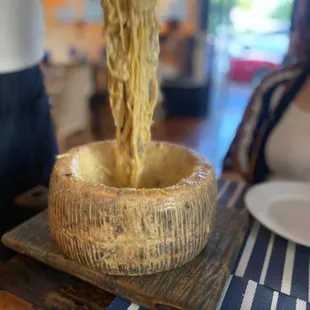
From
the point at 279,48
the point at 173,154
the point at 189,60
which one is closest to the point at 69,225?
the point at 173,154

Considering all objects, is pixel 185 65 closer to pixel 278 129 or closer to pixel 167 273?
pixel 278 129

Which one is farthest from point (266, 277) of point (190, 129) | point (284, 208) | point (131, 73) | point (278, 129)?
point (190, 129)

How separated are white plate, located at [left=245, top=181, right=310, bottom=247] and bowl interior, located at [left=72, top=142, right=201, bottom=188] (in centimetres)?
14

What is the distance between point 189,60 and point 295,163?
2.11m

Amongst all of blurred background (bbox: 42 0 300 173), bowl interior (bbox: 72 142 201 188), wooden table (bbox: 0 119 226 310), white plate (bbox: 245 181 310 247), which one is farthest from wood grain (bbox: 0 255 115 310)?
blurred background (bbox: 42 0 300 173)

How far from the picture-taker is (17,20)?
1.89 ft

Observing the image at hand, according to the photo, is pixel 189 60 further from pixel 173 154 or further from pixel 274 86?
pixel 173 154

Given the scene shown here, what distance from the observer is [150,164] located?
0.58 m

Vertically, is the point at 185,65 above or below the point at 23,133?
below

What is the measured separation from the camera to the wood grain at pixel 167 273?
16.6 inches

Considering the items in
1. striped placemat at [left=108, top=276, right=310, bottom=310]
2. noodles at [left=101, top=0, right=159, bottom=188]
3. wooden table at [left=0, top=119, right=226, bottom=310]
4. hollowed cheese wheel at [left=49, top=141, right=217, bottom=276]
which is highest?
noodles at [left=101, top=0, right=159, bottom=188]

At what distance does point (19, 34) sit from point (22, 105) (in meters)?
0.12

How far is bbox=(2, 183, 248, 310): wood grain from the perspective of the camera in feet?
1.38

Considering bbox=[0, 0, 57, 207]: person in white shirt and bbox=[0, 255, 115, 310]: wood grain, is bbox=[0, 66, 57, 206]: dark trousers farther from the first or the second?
bbox=[0, 255, 115, 310]: wood grain
